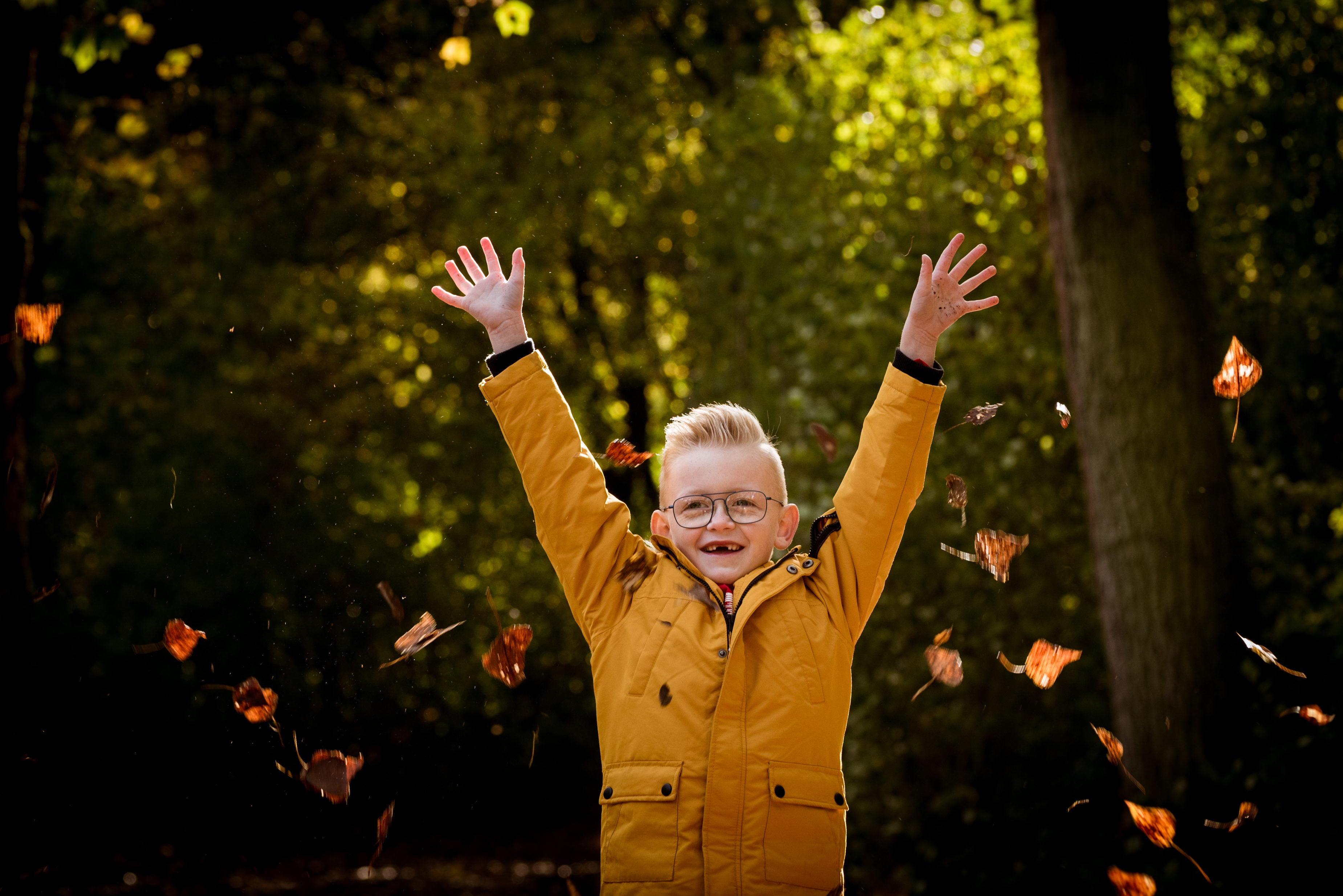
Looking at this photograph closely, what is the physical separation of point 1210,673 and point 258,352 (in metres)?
8.95

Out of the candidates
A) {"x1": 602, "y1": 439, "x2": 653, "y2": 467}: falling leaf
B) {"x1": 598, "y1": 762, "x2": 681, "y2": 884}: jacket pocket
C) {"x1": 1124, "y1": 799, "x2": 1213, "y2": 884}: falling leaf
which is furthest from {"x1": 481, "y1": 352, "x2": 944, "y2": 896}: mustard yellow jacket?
{"x1": 1124, "y1": 799, "x2": 1213, "y2": 884}: falling leaf

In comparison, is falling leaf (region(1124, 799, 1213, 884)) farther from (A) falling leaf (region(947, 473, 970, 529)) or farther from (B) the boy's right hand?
(B) the boy's right hand

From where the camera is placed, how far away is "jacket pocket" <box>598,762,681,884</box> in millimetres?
2490

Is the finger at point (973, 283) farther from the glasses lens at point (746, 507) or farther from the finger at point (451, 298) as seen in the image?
the finger at point (451, 298)

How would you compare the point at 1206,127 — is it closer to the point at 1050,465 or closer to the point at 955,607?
the point at 1050,465

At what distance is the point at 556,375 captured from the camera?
12055 millimetres

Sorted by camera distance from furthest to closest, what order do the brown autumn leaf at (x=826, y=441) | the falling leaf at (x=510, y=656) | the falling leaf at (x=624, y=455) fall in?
the brown autumn leaf at (x=826, y=441)
the falling leaf at (x=624, y=455)
the falling leaf at (x=510, y=656)

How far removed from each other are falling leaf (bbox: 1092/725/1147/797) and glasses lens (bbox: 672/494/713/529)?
250 cm

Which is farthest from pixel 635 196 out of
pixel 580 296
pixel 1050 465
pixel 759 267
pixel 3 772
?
pixel 3 772

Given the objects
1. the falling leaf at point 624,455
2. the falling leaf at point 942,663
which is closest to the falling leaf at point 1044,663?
the falling leaf at point 942,663

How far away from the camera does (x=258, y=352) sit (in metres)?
11.0

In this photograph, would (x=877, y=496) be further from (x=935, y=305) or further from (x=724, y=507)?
(x=935, y=305)

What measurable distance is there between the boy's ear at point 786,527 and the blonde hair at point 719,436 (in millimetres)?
46

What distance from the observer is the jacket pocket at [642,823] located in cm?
249
